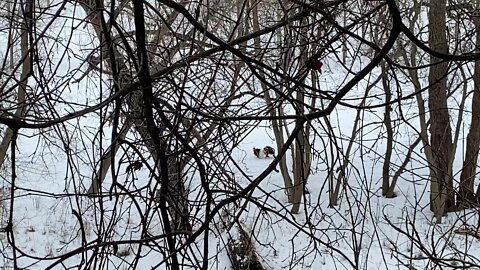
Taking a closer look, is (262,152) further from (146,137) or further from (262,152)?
(146,137)

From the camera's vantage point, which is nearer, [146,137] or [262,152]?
[146,137]

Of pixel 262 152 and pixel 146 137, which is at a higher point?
pixel 262 152

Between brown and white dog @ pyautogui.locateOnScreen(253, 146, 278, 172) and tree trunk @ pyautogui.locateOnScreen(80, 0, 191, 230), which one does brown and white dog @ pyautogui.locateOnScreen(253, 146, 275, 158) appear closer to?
brown and white dog @ pyautogui.locateOnScreen(253, 146, 278, 172)

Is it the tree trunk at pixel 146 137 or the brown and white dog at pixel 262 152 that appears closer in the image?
the tree trunk at pixel 146 137

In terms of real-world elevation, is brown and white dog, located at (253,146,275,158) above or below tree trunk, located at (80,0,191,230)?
A: above

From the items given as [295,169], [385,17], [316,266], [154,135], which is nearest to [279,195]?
[295,169]

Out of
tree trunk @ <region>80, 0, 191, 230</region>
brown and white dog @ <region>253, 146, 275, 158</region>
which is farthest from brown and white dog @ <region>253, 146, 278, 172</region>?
tree trunk @ <region>80, 0, 191, 230</region>

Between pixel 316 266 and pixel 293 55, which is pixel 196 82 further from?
pixel 316 266

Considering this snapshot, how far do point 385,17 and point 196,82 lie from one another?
1.72 feet

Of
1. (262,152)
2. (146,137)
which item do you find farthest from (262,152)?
(146,137)

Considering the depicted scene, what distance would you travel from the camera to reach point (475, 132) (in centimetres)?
644

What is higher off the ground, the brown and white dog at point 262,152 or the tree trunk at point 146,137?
the brown and white dog at point 262,152

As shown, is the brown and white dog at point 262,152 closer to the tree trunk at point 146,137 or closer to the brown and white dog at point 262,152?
the brown and white dog at point 262,152

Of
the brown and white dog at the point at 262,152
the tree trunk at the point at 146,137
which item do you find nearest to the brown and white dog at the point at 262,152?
the brown and white dog at the point at 262,152
